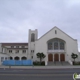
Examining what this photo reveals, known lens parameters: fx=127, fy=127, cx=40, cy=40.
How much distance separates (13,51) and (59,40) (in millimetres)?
21333

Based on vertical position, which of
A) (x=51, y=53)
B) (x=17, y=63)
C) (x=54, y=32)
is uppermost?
(x=54, y=32)

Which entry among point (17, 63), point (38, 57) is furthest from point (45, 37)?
point (17, 63)

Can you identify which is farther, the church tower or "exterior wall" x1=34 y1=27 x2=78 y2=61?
the church tower

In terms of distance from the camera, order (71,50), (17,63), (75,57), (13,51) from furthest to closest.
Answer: (13,51)
(71,50)
(75,57)
(17,63)

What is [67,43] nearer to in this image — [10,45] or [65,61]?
[65,61]

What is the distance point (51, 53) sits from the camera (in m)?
48.9
